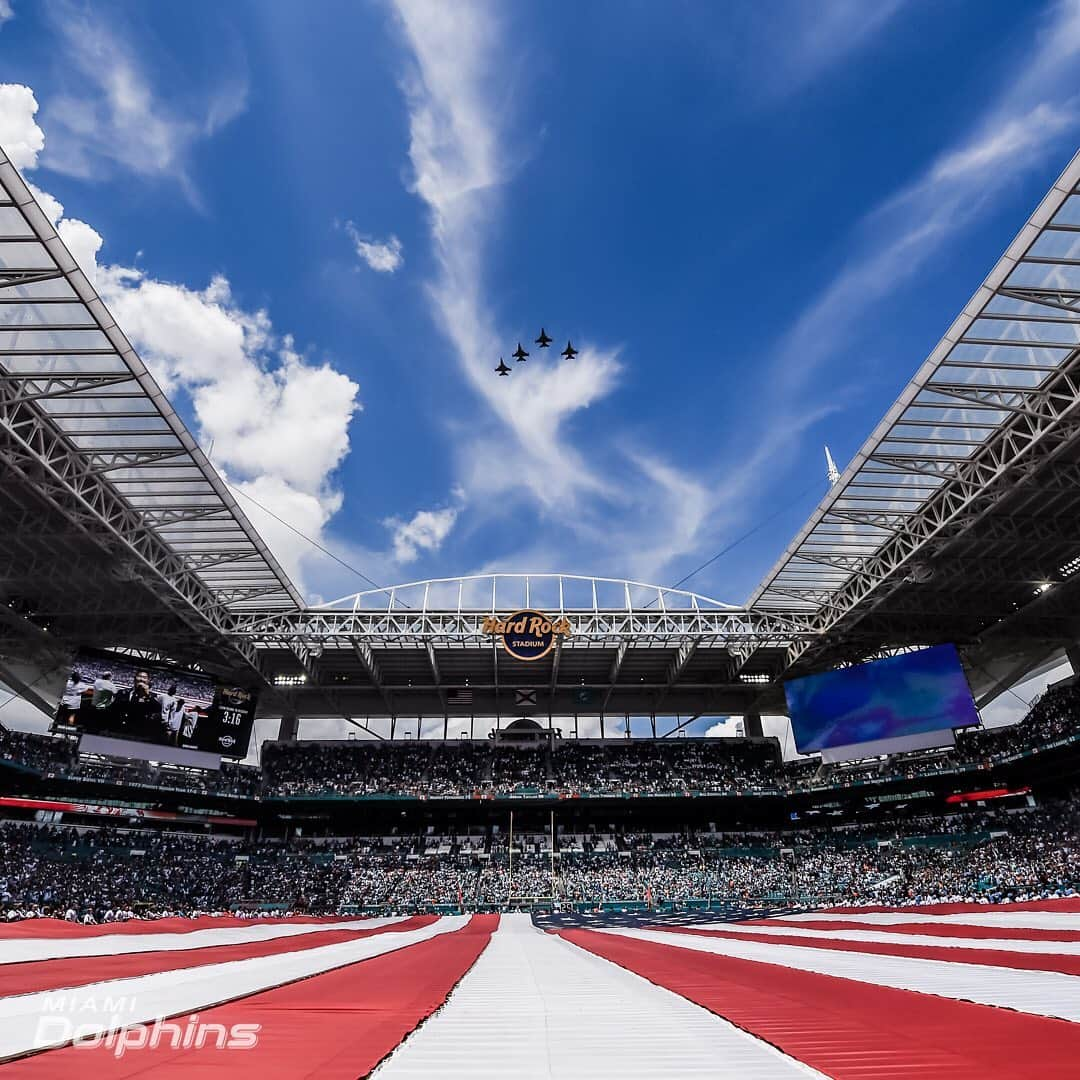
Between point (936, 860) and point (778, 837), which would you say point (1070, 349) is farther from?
point (778, 837)

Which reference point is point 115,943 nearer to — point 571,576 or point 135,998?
point 135,998

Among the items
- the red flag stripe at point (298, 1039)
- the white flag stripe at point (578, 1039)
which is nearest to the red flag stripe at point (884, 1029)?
the white flag stripe at point (578, 1039)

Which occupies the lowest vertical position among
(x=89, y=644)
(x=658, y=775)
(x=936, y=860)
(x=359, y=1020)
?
(x=359, y=1020)

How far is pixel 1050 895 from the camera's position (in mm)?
29156

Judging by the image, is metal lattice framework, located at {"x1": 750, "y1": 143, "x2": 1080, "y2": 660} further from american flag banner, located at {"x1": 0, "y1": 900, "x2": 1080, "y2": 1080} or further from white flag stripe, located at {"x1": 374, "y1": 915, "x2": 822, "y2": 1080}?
white flag stripe, located at {"x1": 374, "y1": 915, "x2": 822, "y2": 1080}

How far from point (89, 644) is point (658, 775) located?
151ft

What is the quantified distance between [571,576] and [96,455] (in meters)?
30.2

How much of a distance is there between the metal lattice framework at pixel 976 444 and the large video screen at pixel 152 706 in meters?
41.6

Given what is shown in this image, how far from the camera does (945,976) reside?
1102 cm

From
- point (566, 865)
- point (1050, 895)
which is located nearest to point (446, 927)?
point (566, 865)

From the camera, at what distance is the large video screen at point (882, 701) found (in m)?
45.9

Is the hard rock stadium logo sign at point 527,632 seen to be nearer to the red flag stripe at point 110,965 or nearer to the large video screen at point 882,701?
the large video screen at point 882,701

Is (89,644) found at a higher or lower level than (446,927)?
higher

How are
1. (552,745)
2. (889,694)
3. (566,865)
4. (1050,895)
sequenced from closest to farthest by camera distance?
1. (1050,895)
2. (889,694)
3. (566,865)
4. (552,745)
